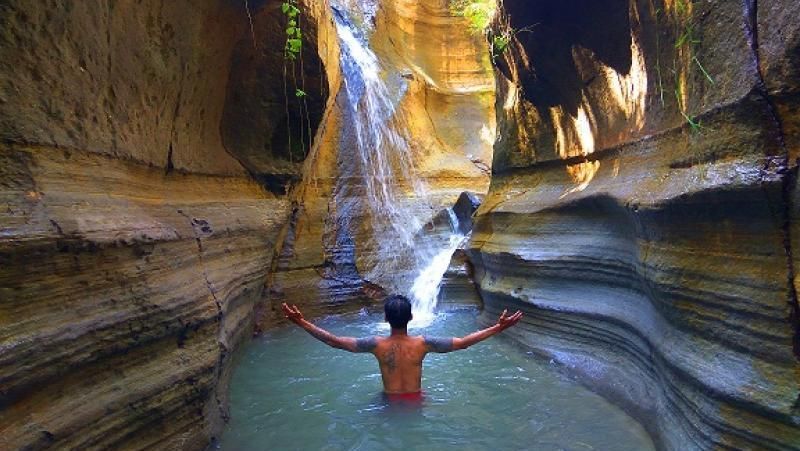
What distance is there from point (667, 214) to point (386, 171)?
25.1ft

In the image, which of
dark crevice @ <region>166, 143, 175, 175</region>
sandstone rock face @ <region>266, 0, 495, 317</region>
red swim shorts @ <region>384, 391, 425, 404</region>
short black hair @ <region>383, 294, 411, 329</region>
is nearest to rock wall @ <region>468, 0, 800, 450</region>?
red swim shorts @ <region>384, 391, 425, 404</region>

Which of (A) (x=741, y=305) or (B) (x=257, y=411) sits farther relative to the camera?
(B) (x=257, y=411)

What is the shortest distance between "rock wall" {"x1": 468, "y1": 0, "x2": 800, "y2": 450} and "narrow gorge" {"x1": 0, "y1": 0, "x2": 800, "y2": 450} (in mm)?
17

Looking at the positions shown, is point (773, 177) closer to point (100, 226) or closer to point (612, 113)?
point (612, 113)

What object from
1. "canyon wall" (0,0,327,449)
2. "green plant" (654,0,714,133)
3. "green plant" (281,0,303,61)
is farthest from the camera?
"green plant" (281,0,303,61)

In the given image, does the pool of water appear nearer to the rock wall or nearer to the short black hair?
the rock wall

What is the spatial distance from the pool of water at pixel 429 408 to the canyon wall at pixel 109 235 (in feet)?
1.47

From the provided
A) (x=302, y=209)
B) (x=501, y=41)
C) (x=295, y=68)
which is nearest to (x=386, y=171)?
(x=302, y=209)

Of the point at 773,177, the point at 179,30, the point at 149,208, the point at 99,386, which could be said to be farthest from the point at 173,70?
the point at 773,177

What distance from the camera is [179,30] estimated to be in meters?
4.69

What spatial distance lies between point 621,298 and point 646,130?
1.45 meters

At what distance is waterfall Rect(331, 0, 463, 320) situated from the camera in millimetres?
9203

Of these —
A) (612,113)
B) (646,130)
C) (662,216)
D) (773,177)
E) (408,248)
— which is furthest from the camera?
(408,248)

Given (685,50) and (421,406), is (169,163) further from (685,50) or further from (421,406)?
(685,50)
